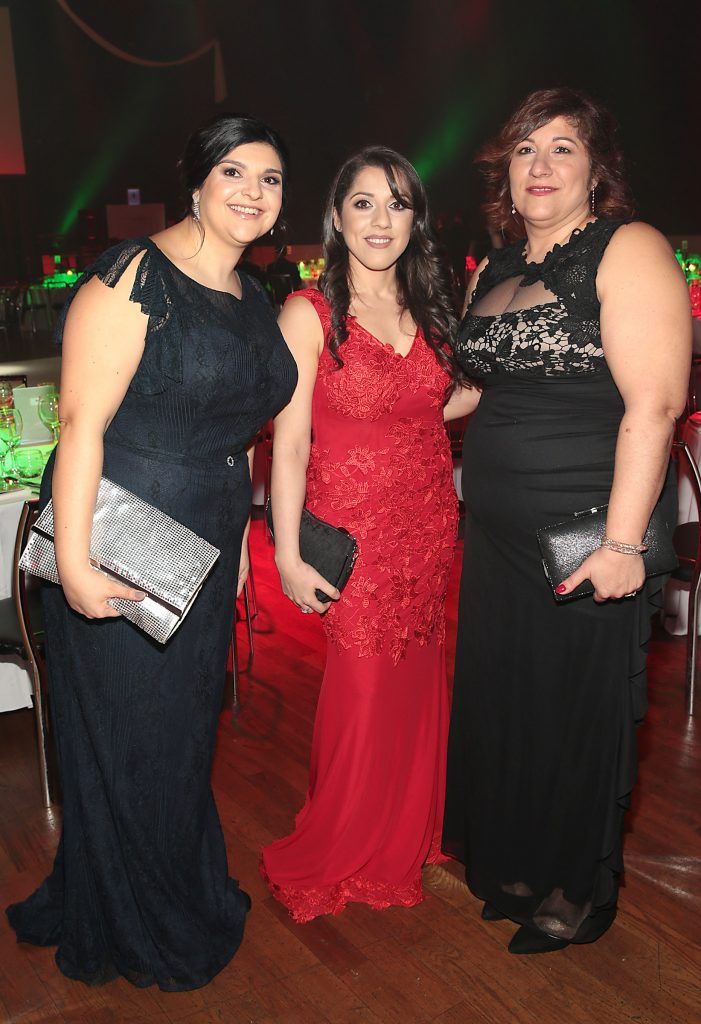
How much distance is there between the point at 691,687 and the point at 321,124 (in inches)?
589

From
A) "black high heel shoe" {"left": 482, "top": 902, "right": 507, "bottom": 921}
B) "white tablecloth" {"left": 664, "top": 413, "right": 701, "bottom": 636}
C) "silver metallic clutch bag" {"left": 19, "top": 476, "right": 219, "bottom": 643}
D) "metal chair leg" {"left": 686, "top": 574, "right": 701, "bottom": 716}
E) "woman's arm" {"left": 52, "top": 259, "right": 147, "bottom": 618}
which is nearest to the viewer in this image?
"woman's arm" {"left": 52, "top": 259, "right": 147, "bottom": 618}

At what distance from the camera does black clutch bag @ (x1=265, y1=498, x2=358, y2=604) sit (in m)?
2.44

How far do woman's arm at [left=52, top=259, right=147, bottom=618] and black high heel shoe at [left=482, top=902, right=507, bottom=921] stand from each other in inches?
54.4

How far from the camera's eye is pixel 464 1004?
2.20 meters

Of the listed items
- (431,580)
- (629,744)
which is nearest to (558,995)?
(629,744)

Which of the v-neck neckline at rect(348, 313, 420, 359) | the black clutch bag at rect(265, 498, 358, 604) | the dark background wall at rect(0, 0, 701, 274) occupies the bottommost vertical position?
the black clutch bag at rect(265, 498, 358, 604)

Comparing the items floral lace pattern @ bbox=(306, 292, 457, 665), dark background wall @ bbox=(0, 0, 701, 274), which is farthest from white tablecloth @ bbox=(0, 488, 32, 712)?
dark background wall @ bbox=(0, 0, 701, 274)

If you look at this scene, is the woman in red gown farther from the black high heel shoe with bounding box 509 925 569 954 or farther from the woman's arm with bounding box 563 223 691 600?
the woman's arm with bounding box 563 223 691 600

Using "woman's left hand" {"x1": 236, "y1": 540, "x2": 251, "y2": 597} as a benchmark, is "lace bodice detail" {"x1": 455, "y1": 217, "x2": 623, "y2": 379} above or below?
above

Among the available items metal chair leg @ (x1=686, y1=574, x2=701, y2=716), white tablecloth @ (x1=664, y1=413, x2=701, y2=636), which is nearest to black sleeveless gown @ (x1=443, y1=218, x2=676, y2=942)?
metal chair leg @ (x1=686, y1=574, x2=701, y2=716)

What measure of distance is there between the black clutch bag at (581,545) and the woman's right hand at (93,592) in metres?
0.92

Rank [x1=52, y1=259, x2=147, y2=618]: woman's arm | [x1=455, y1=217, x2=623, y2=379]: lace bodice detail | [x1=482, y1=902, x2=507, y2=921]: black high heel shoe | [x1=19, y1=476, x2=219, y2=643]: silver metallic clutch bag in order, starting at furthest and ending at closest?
[x1=482, y1=902, x2=507, y2=921]: black high heel shoe < [x1=455, y1=217, x2=623, y2=379]: lace bodice detail < [x1=19, y1=476, x2=219, y2=643]: silver metallic clutch bag < [x1=52, y1=259, x2=147, y2=618]: woman's arm

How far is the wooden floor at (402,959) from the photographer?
7.19ft

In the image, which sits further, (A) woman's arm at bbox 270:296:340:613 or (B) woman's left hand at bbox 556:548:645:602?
(A) woman's arm at bbox 270:296:340:613
